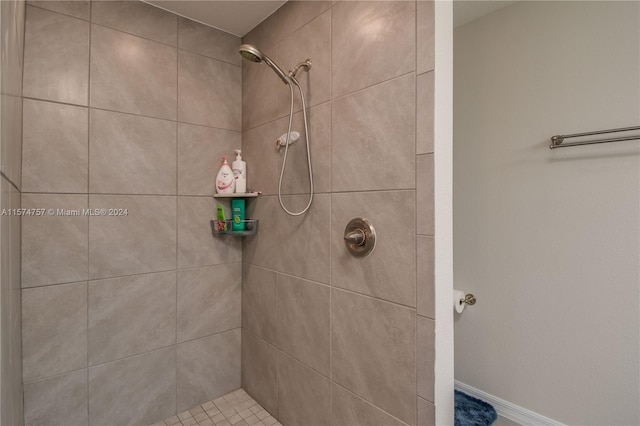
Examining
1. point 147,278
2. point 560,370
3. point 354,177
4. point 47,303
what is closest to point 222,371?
point 147,278

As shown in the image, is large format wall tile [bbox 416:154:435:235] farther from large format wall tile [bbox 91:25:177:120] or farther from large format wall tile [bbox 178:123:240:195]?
large format wall tile [bbox 91:25:177:120]

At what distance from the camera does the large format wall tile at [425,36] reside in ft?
3.09

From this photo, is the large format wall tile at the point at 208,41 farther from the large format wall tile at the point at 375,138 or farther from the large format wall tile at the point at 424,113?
the large format wall tile at the point at 424,113

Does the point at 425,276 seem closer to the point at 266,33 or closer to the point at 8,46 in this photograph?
the point at 8,46

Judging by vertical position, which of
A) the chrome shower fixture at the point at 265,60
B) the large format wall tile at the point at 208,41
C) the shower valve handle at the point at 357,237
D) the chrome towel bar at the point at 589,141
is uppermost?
the large format wall tile at the point at 208,41

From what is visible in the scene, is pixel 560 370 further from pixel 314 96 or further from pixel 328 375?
pixel 314 96

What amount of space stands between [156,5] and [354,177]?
50.9 inches

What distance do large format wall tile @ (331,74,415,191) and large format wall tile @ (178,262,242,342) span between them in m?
0.88

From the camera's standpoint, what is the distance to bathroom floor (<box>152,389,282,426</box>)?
1508 mm

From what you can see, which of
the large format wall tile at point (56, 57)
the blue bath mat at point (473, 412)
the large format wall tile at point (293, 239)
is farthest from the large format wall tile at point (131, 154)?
the blue bath mat at point (473, 412)

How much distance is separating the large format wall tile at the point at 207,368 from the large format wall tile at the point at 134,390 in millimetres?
45

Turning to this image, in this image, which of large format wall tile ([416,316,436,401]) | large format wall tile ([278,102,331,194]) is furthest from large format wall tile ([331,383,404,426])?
large format wall tile ([278,102,331,194])

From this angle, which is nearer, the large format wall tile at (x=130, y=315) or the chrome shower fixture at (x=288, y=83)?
the chrome shower fixture at (x=288, y=83)

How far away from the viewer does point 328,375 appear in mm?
1270
